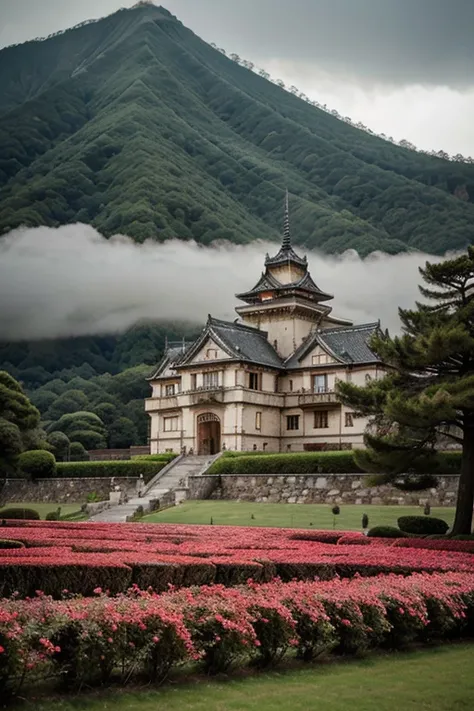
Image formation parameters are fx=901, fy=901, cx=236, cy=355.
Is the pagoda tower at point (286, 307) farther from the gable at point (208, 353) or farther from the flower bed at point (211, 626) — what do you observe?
the flower bed at point (211, 626)

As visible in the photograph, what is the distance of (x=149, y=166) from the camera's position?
586 feet

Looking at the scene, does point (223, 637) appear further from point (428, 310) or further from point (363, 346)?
point (363, 346)

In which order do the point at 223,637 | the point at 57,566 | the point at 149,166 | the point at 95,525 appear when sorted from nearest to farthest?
the point at 223,637
the point at 57,566
the point at 95,525
the point at 149,166

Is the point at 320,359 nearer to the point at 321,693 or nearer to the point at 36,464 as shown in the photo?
the point at 36,464

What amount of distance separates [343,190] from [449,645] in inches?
6769

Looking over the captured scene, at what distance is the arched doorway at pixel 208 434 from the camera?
69.3m

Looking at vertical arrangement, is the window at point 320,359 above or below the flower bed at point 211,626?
above

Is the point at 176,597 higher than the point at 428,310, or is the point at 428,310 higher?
the point at 428,310

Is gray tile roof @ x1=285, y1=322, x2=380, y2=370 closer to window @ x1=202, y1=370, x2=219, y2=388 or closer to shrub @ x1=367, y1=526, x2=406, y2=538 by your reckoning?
window @ x1=202, y1=370, x2=219, y2=388

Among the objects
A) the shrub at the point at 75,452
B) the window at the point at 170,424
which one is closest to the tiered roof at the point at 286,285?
the window at the point at 170,424

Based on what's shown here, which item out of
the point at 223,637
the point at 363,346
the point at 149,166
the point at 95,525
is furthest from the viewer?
the point at 149,166

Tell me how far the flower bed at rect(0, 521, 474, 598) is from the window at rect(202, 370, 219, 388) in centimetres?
4006

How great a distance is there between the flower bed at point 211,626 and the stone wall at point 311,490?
97.4 feet

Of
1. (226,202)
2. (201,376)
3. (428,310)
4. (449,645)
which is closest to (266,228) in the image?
(226,202)
